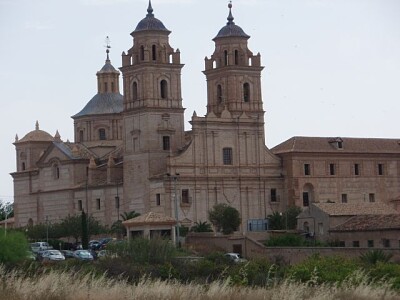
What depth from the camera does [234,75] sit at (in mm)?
89812

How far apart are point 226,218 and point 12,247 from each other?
92.7 ft

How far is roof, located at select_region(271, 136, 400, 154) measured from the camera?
89062mm

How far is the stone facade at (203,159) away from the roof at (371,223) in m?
17.8

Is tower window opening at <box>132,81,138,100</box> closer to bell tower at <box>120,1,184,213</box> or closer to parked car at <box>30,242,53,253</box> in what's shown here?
bell tower at <box>120,1,184,213</box>

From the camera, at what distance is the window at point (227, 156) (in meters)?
86.9

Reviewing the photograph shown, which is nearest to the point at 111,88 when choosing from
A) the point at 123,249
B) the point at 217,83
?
the point at 217,83

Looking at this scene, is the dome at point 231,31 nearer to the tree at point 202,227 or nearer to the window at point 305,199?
the window at point 305,199

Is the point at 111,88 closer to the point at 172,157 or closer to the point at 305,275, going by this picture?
the point at 172,157

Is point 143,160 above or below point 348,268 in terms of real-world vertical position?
above

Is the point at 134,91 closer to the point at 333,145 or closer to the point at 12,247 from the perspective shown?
the point at 333,145

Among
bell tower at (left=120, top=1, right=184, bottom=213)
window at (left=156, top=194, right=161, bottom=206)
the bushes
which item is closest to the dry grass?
the bushes

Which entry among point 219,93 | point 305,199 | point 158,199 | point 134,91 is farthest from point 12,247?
point 219,93

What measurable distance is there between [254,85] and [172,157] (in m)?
10.0

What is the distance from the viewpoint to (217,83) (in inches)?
3580
